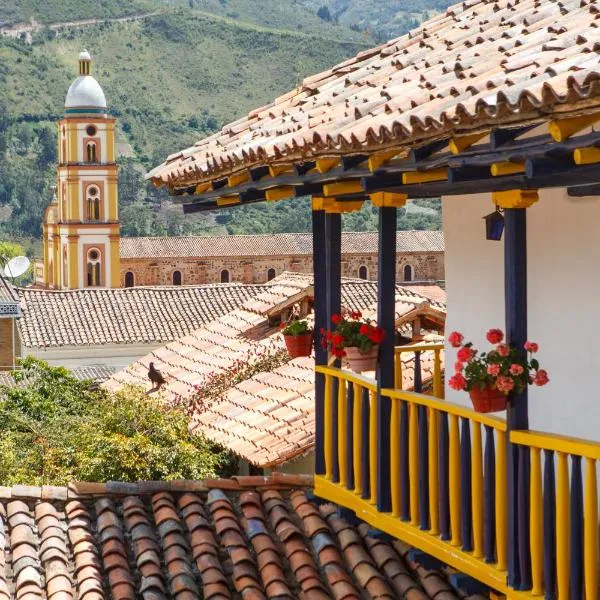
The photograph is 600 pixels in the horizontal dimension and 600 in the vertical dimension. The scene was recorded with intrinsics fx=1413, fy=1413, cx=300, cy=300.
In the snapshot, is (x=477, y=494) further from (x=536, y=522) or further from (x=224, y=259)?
(x=224, y=259)

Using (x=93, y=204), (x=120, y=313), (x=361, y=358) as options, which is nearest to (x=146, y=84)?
(x=93, y=204)

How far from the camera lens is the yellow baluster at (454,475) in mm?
5598

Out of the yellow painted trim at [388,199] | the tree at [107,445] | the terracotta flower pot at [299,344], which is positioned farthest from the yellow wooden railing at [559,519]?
the tree at [107,445]

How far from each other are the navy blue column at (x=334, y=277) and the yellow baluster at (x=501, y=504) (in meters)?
1.73

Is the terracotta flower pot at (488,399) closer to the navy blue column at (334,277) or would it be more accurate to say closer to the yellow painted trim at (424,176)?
the yellow painted trim at (424,176)

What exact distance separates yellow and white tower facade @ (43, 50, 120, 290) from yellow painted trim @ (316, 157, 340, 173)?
59.2 metres

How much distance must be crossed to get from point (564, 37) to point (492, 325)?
2.08 m

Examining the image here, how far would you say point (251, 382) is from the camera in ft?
44.6

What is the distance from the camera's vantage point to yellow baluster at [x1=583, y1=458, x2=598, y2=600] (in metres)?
4.61

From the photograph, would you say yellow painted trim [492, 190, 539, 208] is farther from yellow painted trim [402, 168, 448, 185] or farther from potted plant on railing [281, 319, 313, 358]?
potted plant on railing [281, 319, 313, 358]

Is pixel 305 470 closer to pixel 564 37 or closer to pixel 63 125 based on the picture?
pixel 564 37

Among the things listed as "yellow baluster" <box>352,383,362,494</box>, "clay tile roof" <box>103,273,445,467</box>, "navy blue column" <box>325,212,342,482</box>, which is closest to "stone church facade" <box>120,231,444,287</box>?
"clay tile roof" <box>103,273,445,467</box>

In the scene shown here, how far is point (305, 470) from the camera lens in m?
11.5

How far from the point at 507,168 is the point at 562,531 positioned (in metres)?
1.25
